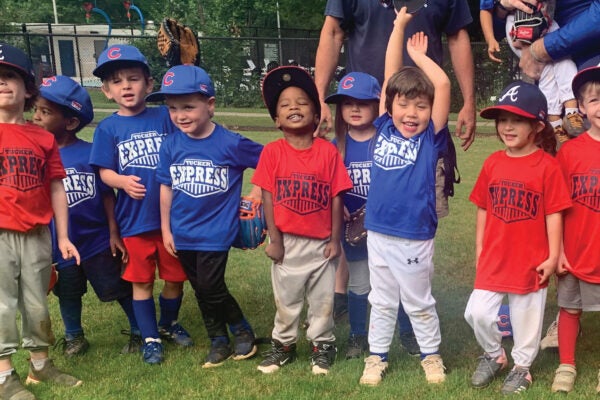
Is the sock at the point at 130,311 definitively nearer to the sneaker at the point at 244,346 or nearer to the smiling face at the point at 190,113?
the sneaker at the point at 244,346

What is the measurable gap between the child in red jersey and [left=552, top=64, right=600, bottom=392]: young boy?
0.10m

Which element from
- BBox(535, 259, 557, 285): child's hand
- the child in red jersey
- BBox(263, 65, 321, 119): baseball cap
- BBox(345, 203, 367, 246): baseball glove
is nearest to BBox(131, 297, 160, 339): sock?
BBox(345, 203, 367, 246): baseball glove

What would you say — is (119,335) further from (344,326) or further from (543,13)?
(543,13)

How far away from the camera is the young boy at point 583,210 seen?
3.37 meters

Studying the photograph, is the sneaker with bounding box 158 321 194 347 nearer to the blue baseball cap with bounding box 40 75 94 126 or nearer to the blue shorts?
the blue shorts

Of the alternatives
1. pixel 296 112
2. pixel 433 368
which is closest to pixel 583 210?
pixel 433 368

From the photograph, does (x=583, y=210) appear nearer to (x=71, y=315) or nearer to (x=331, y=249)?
(x=331, y=249)

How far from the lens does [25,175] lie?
139 inches

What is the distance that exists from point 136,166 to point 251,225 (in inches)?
32.7

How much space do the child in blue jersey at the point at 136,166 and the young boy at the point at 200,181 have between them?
5.9 inches

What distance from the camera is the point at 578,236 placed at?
3.42m

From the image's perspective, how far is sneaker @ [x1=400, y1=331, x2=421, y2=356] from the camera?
13.6 ft

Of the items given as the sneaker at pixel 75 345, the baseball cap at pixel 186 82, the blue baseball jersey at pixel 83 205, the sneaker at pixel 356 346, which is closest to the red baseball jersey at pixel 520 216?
the sneaker at pixel 356 346

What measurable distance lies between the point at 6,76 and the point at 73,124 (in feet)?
2.25
